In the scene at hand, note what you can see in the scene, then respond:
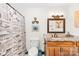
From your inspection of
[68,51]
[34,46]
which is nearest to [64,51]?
[68,51]

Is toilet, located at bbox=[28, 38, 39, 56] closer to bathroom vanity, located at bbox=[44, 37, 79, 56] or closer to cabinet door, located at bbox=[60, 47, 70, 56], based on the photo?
bathroom vanity, located at bbox=[44, 37, 79, 56]

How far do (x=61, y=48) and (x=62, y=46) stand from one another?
26 mm

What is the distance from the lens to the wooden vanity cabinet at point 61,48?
121cm

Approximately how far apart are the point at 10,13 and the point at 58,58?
0.65 meters

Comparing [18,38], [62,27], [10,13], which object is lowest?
[18,38]

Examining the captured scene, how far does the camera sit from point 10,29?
119 cm

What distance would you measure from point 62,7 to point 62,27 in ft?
0.69

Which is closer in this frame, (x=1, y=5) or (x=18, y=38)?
(x=1, y=5)

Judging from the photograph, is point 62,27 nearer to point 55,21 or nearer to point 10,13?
point 55,21

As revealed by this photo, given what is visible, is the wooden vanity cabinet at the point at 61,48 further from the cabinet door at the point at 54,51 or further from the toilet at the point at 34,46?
the toilet at the point at 34,46

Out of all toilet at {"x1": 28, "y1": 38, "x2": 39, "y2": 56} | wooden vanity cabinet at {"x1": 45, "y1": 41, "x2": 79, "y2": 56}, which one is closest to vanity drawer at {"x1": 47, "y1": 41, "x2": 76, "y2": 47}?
wooden vanity cabinet at {"x1": 45, "y1": 41, "x2": 79, "y2": 56}

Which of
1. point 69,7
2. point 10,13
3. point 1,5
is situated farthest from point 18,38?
point 69,7

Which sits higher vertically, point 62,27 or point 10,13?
point 10,13

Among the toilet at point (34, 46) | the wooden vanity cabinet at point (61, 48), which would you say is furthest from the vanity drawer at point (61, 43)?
the toilet at point (34, 46)
